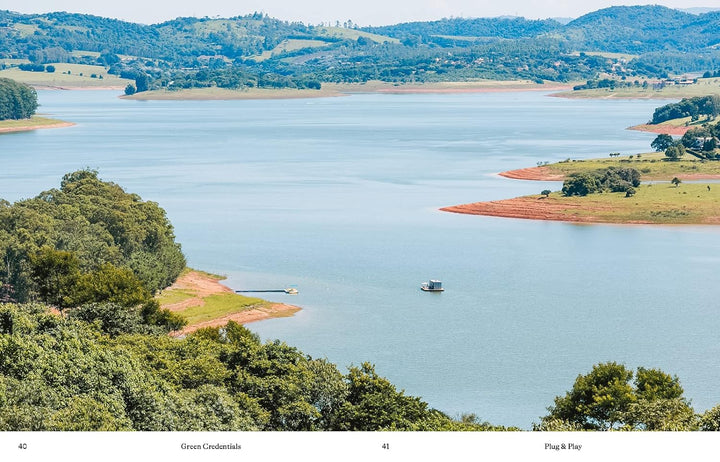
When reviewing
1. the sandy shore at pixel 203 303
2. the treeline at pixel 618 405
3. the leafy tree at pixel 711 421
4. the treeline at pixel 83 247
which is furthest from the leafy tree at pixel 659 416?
the sandy shore at pixel 203 303

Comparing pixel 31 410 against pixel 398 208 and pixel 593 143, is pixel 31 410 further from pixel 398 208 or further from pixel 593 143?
pixel 593 143

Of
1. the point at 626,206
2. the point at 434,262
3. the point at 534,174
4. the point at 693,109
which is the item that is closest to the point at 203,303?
the point at 434,262

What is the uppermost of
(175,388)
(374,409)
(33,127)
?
(175,388)

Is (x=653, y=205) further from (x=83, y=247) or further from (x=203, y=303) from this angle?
(x=83, y=247)

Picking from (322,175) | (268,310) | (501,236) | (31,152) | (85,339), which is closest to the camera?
(85,339)

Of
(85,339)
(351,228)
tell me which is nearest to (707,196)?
(351,228)

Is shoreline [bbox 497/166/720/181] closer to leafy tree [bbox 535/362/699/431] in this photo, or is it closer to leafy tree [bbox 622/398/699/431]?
leafy tree [bbox 535/362/699/431]
